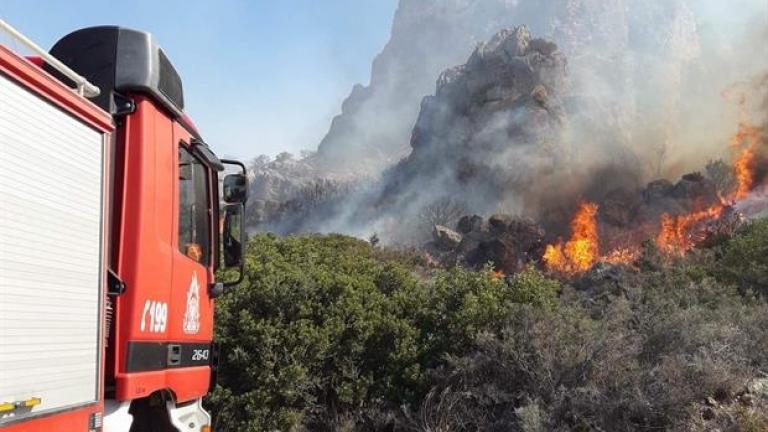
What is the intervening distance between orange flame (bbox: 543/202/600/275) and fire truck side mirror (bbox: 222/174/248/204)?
38203 millimetres

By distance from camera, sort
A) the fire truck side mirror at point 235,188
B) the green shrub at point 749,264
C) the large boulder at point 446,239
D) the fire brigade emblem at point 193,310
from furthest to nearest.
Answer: the large boulder at point 446,239, the green shrub at point 749,264, the fire truck side mirror at point 235,188, the fire brigade emblem at point 193,310

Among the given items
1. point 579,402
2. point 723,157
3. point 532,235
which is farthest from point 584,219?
point 579,402

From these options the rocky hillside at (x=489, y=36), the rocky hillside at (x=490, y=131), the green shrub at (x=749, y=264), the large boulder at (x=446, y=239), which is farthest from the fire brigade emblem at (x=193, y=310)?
the rocky hillside at (x=489, y=36)

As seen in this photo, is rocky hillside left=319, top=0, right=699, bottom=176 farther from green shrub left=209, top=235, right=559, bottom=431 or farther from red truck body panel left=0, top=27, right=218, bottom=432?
red truck body panel left=0, top=27, right=218, bottom=432

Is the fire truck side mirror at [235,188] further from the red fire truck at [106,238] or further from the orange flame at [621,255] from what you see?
the orange flame at [621,255]

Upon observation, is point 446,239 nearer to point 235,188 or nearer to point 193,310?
point 235,188

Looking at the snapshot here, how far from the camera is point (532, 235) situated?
45312 millimetres

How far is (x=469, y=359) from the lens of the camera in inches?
323

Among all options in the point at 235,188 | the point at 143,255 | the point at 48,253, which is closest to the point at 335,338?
the point at 235,188

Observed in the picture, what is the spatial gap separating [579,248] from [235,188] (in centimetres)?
4675

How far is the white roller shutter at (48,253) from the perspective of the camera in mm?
2787

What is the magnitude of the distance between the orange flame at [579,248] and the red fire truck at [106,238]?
3880 centimetres

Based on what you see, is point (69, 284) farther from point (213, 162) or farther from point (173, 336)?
point (213, 162)

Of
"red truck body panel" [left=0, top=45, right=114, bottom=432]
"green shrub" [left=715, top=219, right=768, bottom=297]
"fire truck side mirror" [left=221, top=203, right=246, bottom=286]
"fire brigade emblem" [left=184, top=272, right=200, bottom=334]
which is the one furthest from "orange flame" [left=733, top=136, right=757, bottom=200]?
"red truck body panel" [left=0, top=45, right=114, bottom=432]
